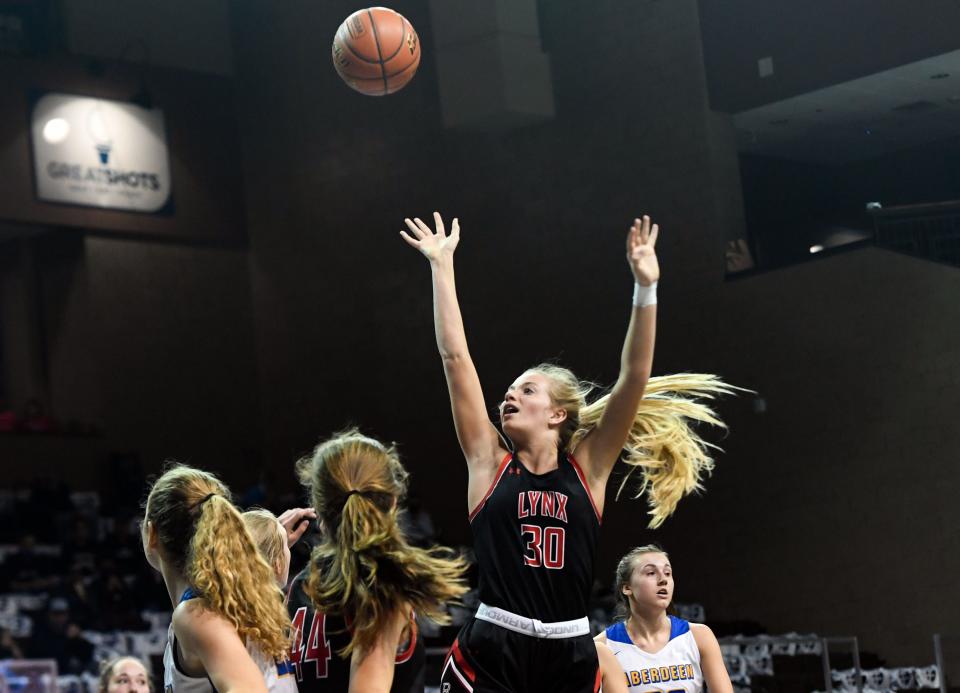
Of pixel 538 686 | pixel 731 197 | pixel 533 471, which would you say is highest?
pixel 731 197

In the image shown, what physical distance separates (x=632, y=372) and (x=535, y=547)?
532 mm

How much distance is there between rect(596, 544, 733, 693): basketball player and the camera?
5.24m

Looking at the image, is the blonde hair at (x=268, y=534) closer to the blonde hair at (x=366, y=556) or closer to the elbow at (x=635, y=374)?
the blonde hair at (x=366, y=556)

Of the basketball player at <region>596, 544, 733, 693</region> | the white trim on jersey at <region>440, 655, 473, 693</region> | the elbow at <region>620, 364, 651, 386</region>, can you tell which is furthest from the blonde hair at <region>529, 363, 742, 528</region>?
the basketball player at <region>596, 544, 733, 693</region>

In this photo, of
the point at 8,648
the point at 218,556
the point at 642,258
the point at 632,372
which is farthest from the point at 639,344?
the point at 8,648

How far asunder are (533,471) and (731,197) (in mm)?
11416

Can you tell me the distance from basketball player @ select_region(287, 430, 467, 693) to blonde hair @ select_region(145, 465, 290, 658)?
5.9 inches

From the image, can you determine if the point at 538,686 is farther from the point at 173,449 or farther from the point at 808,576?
the point at 173,449

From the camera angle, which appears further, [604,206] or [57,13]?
[57,13]

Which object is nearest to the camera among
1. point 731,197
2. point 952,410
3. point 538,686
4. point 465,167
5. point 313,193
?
point 538,686

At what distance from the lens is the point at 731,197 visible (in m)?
15.1

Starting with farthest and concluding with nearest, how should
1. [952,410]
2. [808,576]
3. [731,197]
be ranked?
[731,197]
[808,576]
[952,410]

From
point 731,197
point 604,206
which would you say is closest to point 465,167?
point 604,206

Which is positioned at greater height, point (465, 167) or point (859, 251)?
point (465, 167)
